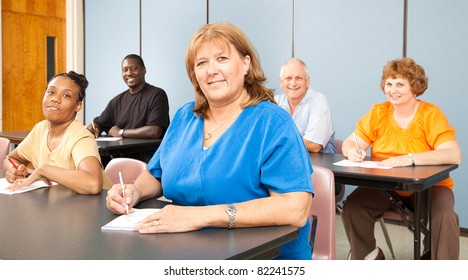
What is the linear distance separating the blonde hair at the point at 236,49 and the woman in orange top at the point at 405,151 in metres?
1.44

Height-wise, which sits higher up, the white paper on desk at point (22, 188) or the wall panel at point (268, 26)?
the wall panel at point (268, 26)

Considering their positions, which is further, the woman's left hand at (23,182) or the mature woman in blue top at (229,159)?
the woman's left hand at (23,182)

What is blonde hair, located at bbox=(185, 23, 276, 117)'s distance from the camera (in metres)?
1.68

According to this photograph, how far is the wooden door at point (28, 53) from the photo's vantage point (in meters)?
6.54

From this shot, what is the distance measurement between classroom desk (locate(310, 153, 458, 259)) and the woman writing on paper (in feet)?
4.28

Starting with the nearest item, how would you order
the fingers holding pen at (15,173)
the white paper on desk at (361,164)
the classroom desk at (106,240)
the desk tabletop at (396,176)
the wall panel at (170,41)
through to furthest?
the classroom desk at (106,240) < the fingers holding pen at (15,173) < the desk tabletop at (396,176) < the white paper on desk at (361,164) < the wall panel at (170,41)

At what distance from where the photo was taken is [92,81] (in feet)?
23.3

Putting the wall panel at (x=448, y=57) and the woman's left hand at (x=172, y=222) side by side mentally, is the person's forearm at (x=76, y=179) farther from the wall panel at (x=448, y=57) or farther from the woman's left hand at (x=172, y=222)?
the wall panel at (x=448, y=57)

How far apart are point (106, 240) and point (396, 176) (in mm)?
1707

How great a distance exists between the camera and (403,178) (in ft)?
8.38

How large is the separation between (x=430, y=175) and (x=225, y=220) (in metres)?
1.59

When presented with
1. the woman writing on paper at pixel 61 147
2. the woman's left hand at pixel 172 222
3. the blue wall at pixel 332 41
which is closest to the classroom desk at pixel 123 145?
the woman writing on paper at pixel 61 147

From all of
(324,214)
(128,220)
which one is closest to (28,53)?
(324,214)

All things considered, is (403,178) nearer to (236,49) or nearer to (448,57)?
(236,49)
